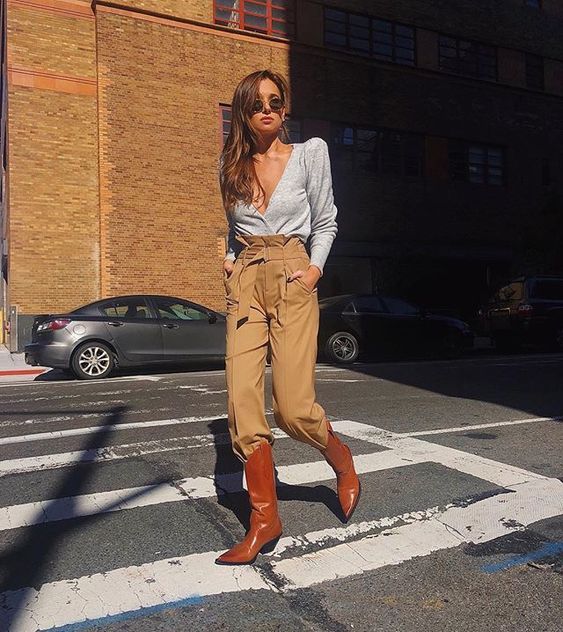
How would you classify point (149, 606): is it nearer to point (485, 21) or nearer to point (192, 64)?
point (192, 64)

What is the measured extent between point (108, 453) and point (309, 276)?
2.69m

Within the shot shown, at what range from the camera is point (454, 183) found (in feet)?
71.5

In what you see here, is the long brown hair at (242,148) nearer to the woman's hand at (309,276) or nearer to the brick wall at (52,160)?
the woman's hand at (309,276)

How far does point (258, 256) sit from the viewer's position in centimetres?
288

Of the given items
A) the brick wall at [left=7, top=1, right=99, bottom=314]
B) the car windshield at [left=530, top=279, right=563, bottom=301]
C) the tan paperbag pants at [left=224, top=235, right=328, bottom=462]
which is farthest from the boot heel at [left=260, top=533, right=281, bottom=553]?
the brick wall at [left=7, top=1, right=99, bottom=314]

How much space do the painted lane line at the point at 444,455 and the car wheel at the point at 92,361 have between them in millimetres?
5975

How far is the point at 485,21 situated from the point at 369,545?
77.1 ft

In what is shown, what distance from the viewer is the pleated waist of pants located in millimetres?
2871

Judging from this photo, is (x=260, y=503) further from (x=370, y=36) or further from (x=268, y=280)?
(x=370, y=36)

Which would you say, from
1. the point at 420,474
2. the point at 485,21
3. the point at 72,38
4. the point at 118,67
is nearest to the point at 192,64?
the point at 118,67

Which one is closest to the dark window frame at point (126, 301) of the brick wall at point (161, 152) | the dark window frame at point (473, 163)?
the brick wall at point (161, 152)

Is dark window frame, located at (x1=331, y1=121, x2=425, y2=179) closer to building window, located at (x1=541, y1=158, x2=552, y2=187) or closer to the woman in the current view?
building window, located at (x1=541, y1=158, x2=552, y2=187)

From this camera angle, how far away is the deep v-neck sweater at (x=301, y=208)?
2916mm

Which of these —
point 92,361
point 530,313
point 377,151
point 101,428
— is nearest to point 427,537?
point 101,428
